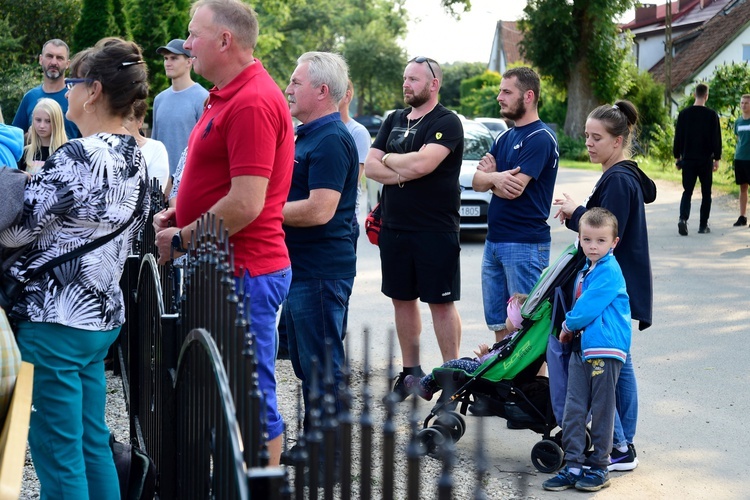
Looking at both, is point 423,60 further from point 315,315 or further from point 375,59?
point 375,59

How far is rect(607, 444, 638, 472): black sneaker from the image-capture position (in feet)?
17.1

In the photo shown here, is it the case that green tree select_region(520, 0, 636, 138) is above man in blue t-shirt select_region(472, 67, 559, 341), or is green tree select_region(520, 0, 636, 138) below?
above

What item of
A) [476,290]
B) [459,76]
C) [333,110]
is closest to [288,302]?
[333,110]

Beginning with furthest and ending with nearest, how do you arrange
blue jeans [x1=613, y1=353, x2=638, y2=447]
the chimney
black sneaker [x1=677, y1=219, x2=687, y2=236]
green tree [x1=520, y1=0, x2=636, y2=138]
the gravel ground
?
the chimney < green tree [x1=520, y1=0, x2=636, y2=138] < black sneaker [x1=677, y1=219, x2=687, y2=236] < blue jeans [x1=613, y1=353, x2=638, y2=447] < the gravel ground

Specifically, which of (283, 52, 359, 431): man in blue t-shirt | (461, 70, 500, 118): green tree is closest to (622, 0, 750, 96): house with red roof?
(461, 70, 500, 118): green tree

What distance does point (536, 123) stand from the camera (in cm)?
643

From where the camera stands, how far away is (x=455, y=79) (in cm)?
8612

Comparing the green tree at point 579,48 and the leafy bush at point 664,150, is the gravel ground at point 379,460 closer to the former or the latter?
the leafy bush at point 664,150

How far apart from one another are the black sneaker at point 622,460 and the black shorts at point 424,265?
5.11 feet

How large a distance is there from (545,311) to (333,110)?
5.27 feet

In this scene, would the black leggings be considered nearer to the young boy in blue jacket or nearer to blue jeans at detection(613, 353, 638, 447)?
blue jeans at detection(613, 353, 638, 447)

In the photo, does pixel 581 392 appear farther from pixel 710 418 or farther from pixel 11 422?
pixel 11 422

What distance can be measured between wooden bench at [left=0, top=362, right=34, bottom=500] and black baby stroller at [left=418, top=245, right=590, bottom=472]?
8.86ft

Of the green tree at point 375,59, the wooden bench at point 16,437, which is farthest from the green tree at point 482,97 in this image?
the wooden bench at point 16,437
